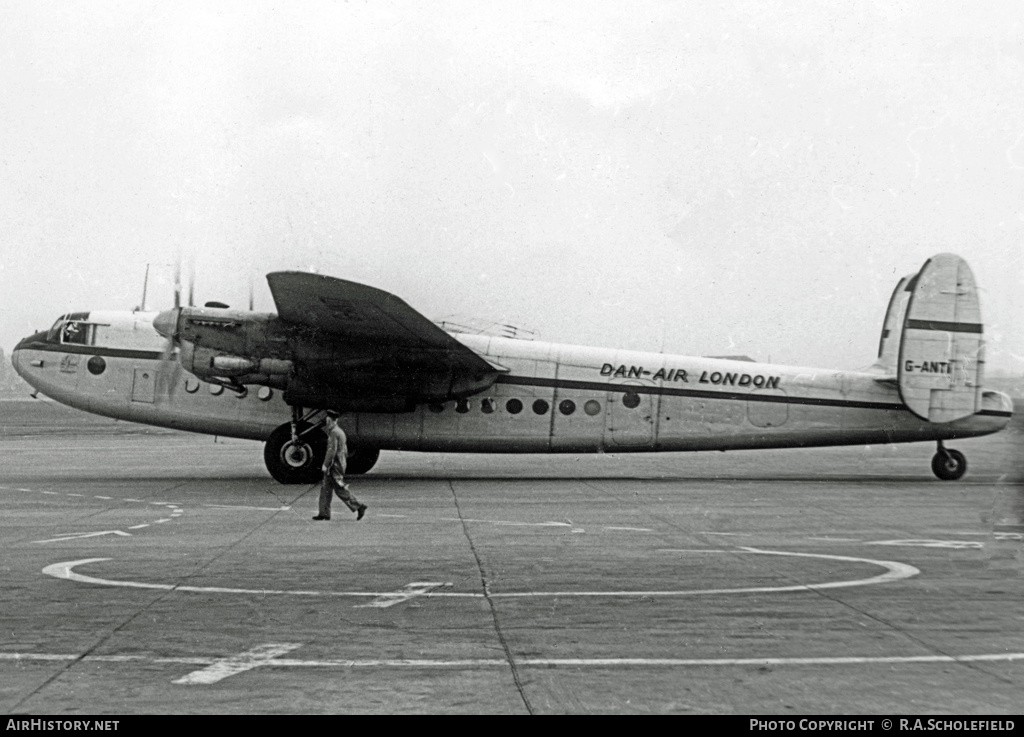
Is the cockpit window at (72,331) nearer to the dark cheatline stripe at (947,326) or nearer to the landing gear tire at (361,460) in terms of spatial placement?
the landing gear tire at (361,460)

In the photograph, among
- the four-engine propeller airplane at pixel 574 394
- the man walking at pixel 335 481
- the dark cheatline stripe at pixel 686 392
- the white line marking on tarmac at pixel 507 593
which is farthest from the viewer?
the dark cheatline stripe at pixel 686 392

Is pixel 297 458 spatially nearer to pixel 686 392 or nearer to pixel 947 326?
pixel 686 392

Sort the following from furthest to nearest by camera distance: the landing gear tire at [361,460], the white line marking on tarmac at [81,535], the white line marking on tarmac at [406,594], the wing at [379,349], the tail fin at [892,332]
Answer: the tail fin at [892,332], the landing gear tire at [361,460], the wing at [379,349], the white line marking on tarmac at [81,535], the white line marking on tarmac at [406,594]

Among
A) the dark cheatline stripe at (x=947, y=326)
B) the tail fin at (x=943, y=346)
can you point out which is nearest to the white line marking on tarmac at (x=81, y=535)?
the tail fin at (x=943, y=346)

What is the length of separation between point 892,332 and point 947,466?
11.1ft

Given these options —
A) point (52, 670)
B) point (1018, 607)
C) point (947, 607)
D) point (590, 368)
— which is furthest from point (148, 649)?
point (590, 368)

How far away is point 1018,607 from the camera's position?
827cm

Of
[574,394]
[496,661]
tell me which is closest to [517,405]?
[574,394]

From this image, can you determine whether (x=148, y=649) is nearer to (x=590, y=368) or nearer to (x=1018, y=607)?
(x=1018, y=607)

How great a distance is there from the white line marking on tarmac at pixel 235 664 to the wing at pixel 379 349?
11.9m

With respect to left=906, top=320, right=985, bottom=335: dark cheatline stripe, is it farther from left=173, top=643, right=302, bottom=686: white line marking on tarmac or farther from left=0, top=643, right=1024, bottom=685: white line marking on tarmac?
left=173, top=643, right=302, bottom=686: white line marking on tarmac

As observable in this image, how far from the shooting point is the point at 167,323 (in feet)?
66.1

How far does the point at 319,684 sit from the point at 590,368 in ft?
52.2

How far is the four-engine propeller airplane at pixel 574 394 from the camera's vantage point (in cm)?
2103
